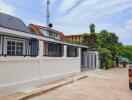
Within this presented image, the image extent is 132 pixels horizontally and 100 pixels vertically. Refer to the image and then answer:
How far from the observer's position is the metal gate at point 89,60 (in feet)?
85.8

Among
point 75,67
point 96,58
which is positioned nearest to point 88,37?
point 96,58

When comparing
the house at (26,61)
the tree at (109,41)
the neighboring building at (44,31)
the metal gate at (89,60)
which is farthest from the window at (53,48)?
the tree at (109,41)

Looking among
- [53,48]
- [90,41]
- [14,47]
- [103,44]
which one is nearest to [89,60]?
[90,41]

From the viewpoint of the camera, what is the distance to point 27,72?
1212cm

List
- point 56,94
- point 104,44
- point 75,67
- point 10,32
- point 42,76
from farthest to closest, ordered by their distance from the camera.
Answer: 1. point 104,44
2. point 75,67
3. point 42,76
4. point 10,32
5. point 56,94

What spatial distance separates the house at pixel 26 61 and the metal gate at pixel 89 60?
4.80m

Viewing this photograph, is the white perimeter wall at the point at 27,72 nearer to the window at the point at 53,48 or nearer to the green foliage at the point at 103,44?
the window at the point at 53,48

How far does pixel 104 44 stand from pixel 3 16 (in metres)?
23.0

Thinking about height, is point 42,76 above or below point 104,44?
below

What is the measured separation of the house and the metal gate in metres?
4.80

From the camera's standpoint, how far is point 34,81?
42.1 feet

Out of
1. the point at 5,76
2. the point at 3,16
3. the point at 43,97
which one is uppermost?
the point at 3,16

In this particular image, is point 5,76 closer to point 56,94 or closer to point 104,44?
point 56,94

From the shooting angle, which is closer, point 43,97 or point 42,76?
point 43,97
